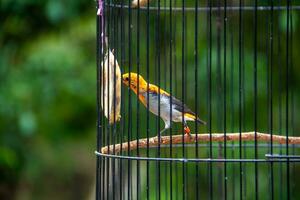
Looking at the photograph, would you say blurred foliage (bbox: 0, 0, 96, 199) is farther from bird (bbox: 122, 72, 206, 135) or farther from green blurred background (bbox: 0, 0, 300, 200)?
bird (bbox: 122, 72, 206, 135)

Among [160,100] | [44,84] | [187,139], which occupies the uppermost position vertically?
[44,84]

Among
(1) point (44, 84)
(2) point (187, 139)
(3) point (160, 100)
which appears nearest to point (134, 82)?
(3) point (160, 100)

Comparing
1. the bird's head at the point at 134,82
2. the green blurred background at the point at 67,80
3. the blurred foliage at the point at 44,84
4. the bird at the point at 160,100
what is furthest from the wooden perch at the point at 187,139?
the blurred foliage at the point at 44,84

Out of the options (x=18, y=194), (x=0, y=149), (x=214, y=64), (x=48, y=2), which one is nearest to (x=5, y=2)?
(x=48, y=2)

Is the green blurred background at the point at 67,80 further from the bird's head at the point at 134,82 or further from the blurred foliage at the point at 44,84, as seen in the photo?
the bird's head at the point at 134,82

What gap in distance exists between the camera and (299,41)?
8.91 m

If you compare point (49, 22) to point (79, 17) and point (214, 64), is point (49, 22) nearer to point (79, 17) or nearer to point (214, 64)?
point (79, 17)

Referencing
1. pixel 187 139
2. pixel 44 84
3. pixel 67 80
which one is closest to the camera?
pixel 187 139

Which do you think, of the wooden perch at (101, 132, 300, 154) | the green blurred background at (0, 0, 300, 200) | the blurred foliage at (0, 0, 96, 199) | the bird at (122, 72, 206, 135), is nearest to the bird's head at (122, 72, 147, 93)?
the bird at (122, 72, 206, 135)

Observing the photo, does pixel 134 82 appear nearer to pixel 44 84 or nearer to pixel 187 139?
pixel 187 139

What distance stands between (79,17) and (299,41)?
220 centimetres

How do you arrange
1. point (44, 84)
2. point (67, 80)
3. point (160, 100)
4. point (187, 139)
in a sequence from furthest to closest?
point (67, 80) → point (44, 84) → point (160, 100) → point (187, 139)

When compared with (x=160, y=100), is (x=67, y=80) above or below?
above

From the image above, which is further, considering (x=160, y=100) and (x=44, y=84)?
(x=44, y=84)
